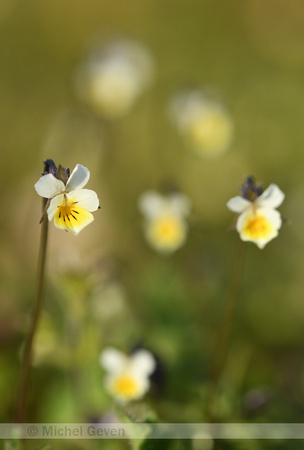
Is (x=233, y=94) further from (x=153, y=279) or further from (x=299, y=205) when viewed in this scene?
(x=153, y=279)

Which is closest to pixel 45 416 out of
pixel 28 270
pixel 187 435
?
pixel 187 435

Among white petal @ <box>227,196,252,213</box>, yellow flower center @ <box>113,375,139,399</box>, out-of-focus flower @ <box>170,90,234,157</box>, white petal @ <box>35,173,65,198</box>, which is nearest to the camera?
white petal @ <box>35,173,65,198</box>

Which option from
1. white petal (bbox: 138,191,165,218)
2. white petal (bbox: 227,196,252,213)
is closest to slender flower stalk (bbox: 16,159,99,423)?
white petal (bbox: 227,196,252,213)

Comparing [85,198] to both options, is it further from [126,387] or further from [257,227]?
[126,387]

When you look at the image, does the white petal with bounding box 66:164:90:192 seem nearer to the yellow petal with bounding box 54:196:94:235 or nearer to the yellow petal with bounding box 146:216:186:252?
the yellow petal with bounding box 54:196:94:235

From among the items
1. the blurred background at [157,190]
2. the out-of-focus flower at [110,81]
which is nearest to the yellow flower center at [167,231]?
the blurred background at [157,190]

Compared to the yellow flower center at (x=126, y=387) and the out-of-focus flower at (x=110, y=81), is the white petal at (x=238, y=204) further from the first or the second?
the out-of-focus flower at (x=110, y=81)
